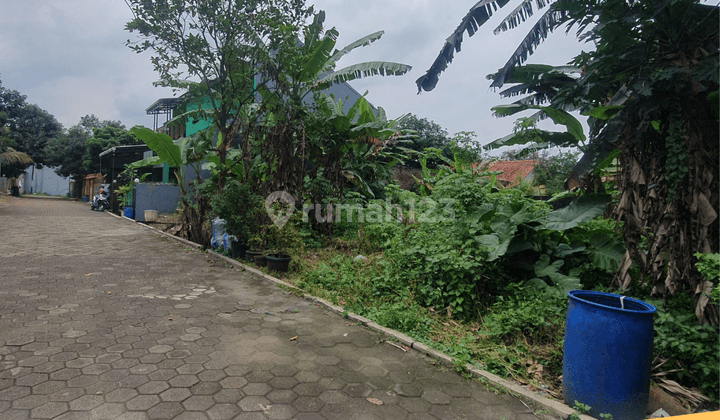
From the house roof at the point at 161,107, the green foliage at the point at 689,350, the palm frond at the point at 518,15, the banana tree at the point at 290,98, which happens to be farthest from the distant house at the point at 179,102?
the green foliage at the point at 689,350

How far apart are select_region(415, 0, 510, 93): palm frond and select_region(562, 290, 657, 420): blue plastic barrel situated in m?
3.60

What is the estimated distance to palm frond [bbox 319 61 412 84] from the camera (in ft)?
31.3

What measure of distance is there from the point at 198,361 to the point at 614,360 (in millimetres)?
3471

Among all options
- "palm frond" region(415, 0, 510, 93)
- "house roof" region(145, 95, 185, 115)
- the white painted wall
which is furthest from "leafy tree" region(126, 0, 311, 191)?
the white painted wall

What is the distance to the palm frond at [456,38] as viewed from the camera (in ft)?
15.8

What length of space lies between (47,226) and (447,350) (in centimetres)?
1496

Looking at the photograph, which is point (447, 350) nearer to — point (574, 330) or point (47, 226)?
point (574, 330)

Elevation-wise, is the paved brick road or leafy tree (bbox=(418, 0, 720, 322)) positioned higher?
leafy tree (bbox=(418, 0, 720, 322))

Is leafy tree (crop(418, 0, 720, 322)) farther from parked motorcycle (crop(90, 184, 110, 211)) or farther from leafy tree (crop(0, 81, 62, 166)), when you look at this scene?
leafy tree (crop(0, 81, 62, 166))

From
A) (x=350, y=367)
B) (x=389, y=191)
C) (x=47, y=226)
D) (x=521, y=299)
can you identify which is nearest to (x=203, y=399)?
(x=350, y=367)

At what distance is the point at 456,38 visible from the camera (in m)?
4.98

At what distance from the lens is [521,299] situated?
14.6 feet

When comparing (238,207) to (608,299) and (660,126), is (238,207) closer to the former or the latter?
→ (608,299)

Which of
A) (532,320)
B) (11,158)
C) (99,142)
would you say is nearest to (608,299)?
(532,320)
